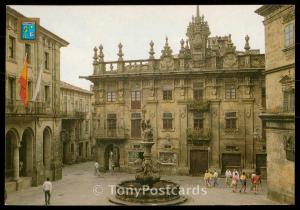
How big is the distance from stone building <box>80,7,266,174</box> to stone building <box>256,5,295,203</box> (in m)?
10.3

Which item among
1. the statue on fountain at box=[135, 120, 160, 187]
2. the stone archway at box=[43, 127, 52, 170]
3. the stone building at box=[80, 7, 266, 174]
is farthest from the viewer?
the stone building at box=[80, 7, 266, 174]

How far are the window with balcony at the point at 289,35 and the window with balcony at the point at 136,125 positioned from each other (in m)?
18.5

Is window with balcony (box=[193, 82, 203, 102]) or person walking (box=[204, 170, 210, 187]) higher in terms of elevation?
window with balcony (box=[193, 82, 203, 102])

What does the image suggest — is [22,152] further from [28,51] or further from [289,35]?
[289,35]

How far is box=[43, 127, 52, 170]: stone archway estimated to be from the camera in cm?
2969

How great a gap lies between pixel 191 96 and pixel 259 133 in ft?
23.9

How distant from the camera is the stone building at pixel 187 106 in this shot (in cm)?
3306

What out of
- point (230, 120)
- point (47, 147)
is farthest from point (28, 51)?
point (230, 120)

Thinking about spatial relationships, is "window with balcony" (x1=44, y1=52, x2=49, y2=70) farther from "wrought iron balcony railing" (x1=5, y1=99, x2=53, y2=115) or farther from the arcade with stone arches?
the arcade with stone arches

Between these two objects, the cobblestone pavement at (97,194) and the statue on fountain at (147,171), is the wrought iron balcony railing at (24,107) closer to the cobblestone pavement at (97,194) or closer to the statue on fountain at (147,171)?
the cobblestone pavement at (97,194)

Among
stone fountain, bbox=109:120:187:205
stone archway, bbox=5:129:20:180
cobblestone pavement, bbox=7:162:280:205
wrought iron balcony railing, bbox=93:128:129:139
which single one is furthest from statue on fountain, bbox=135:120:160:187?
wrought iron balcony railing, bbox=93:128:129:139

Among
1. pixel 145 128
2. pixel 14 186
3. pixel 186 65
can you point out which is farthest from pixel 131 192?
pixel 186 65

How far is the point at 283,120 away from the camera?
20594mm

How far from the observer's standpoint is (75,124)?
47.0m
